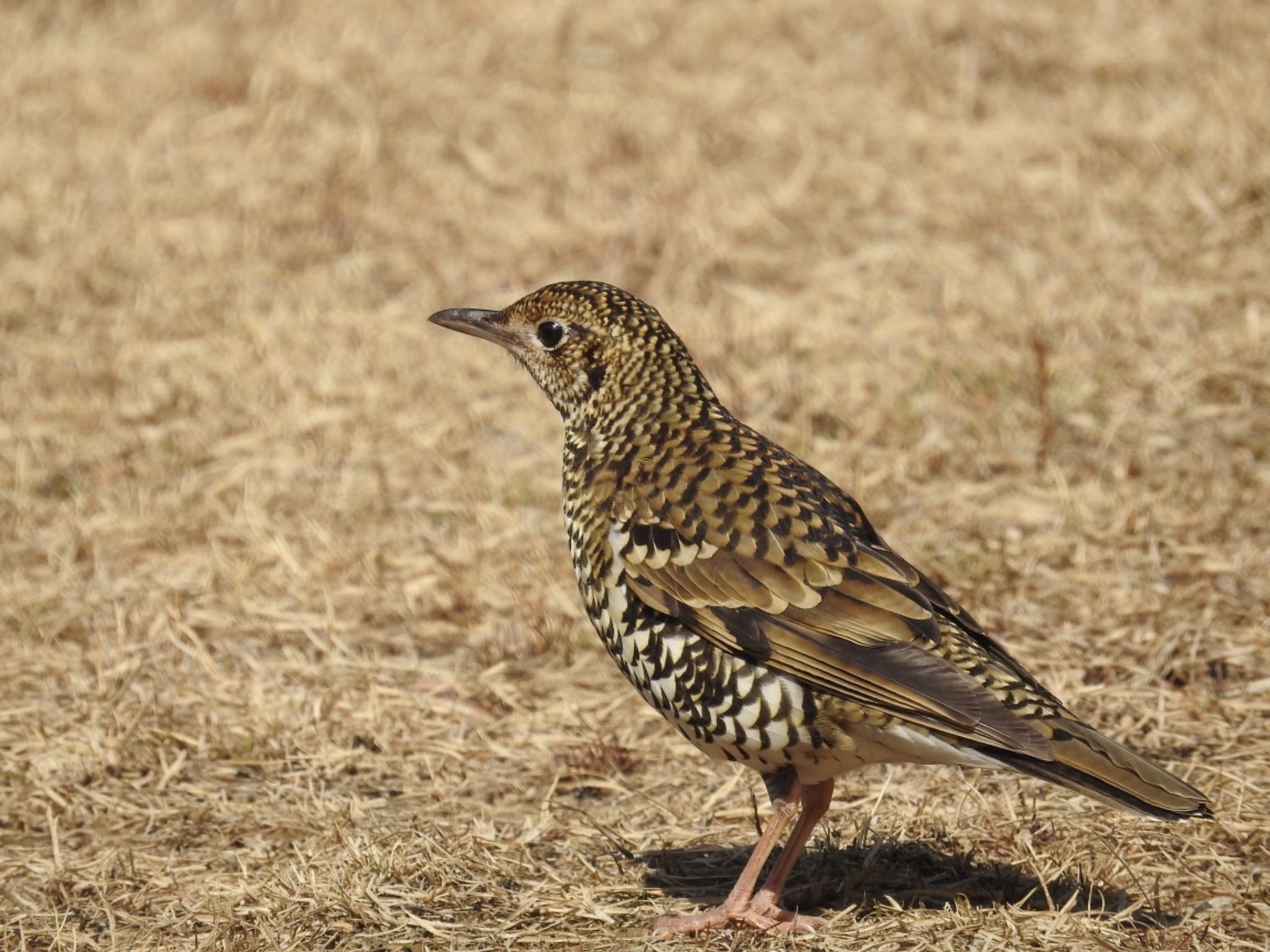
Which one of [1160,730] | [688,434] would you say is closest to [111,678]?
[688,434]

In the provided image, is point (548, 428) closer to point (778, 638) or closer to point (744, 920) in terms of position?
point (778, 638)

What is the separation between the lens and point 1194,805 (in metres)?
4.02

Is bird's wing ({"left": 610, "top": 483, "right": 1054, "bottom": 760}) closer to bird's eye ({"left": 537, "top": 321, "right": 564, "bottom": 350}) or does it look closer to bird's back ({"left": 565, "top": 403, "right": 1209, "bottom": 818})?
bird's back ({"left": 565, "top": 403, "right": 1209, "bottom": 818})

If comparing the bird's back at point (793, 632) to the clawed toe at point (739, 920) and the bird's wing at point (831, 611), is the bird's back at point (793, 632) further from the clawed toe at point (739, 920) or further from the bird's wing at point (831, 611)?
the clawed toe at point (739, 920)

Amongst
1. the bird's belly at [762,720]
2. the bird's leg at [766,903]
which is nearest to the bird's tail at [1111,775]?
the bird's belly at [762,720]

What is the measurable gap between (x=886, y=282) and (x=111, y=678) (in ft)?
15.3

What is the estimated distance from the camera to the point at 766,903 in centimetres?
452

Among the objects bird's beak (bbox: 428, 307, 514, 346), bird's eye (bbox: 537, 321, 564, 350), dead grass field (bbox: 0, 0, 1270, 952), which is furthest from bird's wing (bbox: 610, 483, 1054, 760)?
bird's beak (bbox: 428, 307, 514, 346)

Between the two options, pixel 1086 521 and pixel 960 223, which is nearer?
pixel 1086 521

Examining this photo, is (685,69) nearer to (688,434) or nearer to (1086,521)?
(1086,521)

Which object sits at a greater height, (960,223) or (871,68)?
(871,68)

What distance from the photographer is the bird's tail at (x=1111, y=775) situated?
401 centimetres

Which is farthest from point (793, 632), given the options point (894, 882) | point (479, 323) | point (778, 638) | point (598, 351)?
point (479, 323)

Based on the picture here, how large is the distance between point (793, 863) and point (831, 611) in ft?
2.49
